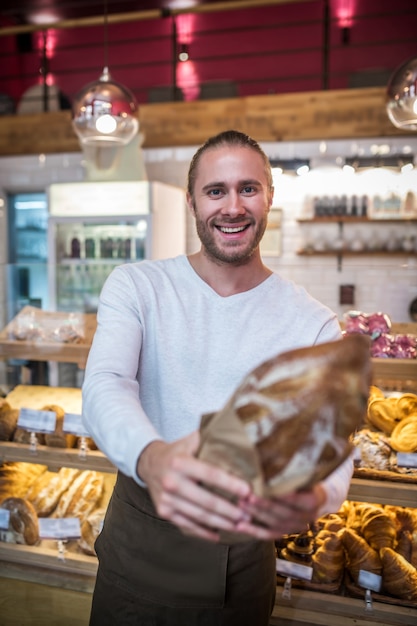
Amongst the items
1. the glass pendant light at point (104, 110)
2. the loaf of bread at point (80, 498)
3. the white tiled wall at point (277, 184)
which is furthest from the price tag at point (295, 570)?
the glass pendant light at point (104, 110)

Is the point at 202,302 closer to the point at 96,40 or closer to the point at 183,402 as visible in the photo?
the point at 183,402

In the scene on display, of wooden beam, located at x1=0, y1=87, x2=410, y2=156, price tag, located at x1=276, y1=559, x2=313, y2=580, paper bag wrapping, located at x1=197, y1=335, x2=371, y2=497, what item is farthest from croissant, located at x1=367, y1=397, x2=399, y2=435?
wooden beam, located at x1=0, y1=87, x2=410, y2=156

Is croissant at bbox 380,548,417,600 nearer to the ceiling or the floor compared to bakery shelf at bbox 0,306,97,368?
nearer to the floor

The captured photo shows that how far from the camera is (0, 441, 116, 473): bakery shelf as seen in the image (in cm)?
216

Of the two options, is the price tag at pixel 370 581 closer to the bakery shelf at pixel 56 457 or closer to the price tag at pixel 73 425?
the bakery shelf at pixel 56 457

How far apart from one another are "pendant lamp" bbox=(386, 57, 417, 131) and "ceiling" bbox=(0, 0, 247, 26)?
4115 millimetres

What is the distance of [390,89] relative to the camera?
2.47m

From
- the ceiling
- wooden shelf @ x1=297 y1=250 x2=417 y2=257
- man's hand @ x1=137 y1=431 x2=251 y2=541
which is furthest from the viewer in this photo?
the ceiling

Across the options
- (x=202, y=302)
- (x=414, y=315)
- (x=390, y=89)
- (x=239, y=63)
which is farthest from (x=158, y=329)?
(x=239, y=63)

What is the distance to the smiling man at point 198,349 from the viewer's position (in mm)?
1251

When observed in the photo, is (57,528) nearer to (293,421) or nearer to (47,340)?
(47,340)

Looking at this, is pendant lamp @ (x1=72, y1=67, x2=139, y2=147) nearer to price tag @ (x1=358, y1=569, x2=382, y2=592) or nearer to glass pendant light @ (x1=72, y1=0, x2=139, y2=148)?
glass pendant light @ (x1=72, y1=0, x2=139, y2=148)

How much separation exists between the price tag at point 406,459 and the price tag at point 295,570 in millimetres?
485

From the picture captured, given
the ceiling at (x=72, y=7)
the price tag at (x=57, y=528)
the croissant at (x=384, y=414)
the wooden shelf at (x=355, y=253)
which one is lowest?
the price tag at (x=57, y=528)
